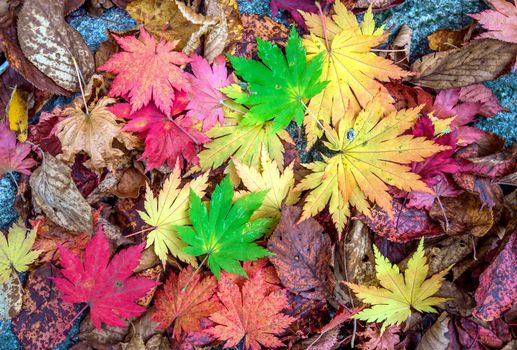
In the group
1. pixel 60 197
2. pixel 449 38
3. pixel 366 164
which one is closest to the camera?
pixel 366 164

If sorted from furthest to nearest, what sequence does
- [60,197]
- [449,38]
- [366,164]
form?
[449,38]
[60,197]
[366,164]

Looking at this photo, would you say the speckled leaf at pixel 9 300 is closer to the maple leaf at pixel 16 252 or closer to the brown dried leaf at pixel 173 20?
the maple leaf at pixel 16 252

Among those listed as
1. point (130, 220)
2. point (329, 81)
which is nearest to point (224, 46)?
point (329, 81)

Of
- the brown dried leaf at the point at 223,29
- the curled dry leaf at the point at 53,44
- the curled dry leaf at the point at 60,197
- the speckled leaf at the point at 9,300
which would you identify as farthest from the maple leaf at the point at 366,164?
the speckled leaf at the point at 9,300

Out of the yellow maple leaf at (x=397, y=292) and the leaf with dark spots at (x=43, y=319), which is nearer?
the yellow maple leaf at (x=397, y=292)

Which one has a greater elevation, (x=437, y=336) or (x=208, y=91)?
(x=208, y=91)

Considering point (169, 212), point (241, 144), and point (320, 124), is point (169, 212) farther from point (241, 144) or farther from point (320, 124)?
point (320, 124)

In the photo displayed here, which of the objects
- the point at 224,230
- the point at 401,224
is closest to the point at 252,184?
the point at 224,230

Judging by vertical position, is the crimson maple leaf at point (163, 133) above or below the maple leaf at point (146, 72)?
below
